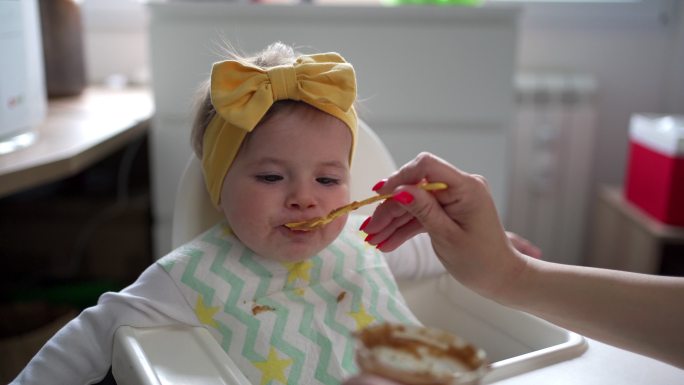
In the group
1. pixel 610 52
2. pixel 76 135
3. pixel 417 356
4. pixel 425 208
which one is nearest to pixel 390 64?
pixel 76 135

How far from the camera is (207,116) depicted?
36.7 inches

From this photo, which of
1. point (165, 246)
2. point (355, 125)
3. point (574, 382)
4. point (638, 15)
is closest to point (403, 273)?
point (355, 125)

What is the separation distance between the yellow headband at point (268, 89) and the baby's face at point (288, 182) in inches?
0.9

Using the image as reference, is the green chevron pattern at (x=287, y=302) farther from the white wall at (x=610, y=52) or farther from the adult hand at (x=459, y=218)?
the white wall at (x=610, y=52)

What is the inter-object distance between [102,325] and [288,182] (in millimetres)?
273

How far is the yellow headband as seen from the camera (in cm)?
81

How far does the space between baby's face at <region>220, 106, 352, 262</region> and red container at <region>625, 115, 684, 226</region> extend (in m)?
1.26

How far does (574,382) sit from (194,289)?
0.45 metres

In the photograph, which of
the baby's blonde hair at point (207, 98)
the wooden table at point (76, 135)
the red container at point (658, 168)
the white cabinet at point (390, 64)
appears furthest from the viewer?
the red container at point (658, 168)

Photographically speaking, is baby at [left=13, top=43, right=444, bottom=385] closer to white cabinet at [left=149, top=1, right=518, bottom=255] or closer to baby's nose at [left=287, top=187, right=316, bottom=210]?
baby's nose at [left=287, top=187, right=316, bottom=210]

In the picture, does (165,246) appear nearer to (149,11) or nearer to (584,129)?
(149,11)

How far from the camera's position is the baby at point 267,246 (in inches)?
31.7

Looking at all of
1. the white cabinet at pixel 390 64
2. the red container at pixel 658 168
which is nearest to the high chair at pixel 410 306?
the white cabinet at pixel 390 64

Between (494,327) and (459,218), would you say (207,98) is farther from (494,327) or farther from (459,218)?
(494,327)
